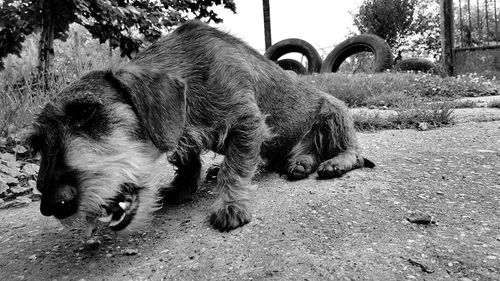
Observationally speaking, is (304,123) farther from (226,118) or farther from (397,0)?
(397,0)

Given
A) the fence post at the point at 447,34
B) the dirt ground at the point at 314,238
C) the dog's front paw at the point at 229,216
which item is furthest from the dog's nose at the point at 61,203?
the fence post at the point at 447,34

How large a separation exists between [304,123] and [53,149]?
221 cm

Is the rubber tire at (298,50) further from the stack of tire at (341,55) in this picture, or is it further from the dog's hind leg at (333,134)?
the dog's hind leg at (333,134)

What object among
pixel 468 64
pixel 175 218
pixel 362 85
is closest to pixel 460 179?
pixel 175 218

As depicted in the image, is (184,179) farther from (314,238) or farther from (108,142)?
(314,238)

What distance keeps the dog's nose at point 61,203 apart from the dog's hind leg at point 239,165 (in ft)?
2.84

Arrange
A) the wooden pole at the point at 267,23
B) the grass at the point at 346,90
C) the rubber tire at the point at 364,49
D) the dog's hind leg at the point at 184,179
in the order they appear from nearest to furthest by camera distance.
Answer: the dog's hind leg at the point at 184,179 < the grass at the point at 346,90 < the rubber tire at the point at 364,49 < the wooden pole at the point at 267,23

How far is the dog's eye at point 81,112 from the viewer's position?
2121 mm

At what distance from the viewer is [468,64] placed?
1313 centimetres

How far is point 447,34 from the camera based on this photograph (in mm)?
13180

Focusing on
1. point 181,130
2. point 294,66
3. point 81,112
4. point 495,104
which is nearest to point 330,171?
point 181,130

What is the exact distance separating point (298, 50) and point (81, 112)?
47.0 feet

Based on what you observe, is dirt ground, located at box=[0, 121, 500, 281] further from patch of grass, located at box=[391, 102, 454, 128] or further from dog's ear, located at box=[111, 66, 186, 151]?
patch of grass, located at box=[391, 102, 454, 128]

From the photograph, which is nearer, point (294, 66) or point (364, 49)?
point (364, 49)
